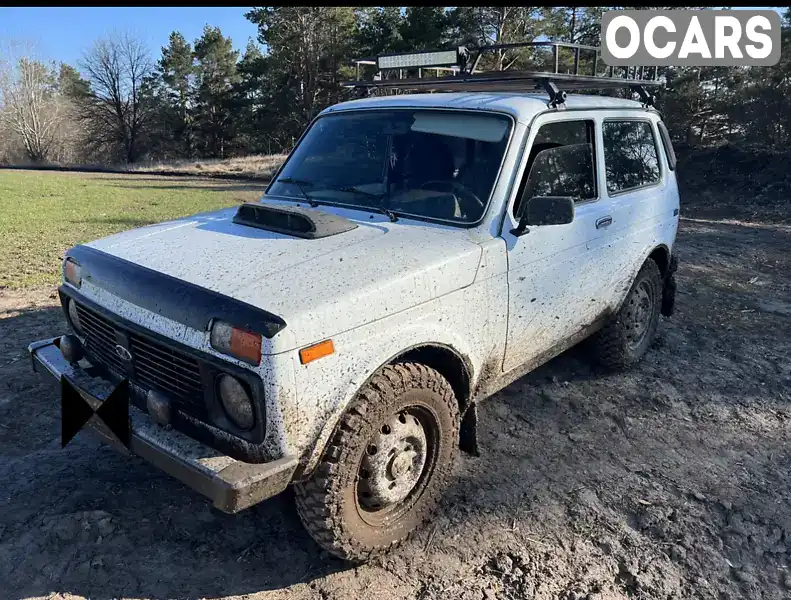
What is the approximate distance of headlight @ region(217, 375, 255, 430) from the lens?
2.51 meters

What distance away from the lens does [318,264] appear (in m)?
2.88

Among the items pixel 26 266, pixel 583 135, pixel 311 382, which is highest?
pixel 583 135

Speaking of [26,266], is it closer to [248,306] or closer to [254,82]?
[248,306]

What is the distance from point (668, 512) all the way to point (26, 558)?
3267 mm

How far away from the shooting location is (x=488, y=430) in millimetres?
4242

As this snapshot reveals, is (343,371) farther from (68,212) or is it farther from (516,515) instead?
(68,212)

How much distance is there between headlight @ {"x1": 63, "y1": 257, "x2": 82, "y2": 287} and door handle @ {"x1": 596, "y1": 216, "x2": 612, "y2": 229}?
10.3ft

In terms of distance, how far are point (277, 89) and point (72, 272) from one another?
43114 mm

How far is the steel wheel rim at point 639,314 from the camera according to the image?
5.03 metres

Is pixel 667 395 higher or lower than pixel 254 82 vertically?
lower

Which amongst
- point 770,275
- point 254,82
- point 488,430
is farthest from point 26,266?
point 254,82

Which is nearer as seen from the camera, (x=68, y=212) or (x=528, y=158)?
(x=528, y=158)

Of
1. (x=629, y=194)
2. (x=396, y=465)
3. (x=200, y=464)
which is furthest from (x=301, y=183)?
(x=629, y=194)

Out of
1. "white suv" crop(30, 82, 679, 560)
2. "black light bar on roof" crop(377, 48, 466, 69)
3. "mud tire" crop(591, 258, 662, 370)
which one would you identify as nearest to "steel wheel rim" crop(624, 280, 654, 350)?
"mud tire" crop(591, 258, 662, 370)
